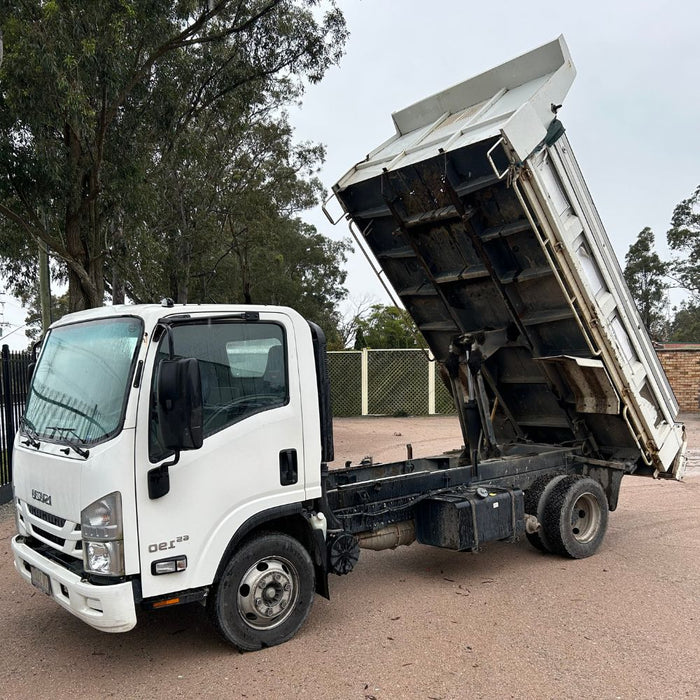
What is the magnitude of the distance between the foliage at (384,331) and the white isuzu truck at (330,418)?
2018 cm

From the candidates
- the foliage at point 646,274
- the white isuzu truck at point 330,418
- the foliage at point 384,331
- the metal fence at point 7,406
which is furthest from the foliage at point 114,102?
the foliage at point 646,274

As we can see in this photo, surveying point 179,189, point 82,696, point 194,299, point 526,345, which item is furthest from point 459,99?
point 194,299

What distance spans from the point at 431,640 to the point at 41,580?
99.9 inches

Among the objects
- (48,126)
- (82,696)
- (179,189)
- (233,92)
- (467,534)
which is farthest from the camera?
(179,189)

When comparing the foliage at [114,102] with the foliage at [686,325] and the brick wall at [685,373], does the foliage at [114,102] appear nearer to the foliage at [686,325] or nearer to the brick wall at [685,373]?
the brick wall at [685,373]

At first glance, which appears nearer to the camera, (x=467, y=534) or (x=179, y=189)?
(x=467, y=534)

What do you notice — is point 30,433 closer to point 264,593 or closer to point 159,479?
point 159,479

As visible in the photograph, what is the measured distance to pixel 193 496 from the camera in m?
4.08

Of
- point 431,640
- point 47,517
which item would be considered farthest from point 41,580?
point 431,640

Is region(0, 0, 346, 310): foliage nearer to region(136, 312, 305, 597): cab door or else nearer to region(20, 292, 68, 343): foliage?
region(136, 312, 305, 597): cab door

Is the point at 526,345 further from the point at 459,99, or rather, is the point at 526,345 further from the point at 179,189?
the point at 179,189

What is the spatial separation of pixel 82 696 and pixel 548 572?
12.7 feet

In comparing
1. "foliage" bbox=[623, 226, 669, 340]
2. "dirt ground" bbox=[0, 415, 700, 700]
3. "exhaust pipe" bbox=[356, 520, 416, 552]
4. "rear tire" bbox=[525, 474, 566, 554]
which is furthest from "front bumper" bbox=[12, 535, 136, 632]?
"foliage" bbox=[623, 226, 669, 340]

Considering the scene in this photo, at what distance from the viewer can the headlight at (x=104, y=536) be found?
3795 mm
